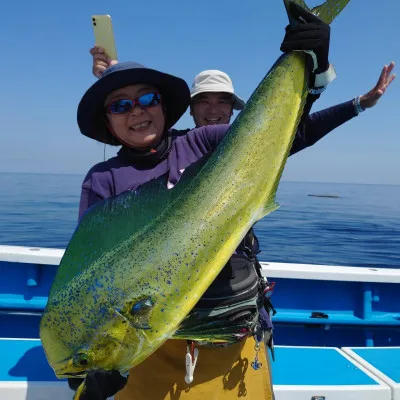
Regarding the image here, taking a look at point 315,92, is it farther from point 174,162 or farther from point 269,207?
point 174,162

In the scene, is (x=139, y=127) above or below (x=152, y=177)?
above

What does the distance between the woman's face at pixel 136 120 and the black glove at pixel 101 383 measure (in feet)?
3.81

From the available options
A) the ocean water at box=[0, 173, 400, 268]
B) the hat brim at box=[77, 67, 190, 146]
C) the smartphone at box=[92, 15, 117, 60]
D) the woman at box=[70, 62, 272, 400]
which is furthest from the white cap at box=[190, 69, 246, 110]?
the ocean water at box=[0, 173, 400, 268]

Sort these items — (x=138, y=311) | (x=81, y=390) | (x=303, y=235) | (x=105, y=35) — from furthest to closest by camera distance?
(x=303, y=235) → (x=105, y=35) → (x=81, y=390) → (x=138, y=311)

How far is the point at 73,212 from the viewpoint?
23.0 metres

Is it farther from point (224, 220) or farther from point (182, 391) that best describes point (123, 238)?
point (182, 391)

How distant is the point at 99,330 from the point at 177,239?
1.62 ft

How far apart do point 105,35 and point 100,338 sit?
2.20m

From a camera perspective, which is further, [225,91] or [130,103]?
[225,91]

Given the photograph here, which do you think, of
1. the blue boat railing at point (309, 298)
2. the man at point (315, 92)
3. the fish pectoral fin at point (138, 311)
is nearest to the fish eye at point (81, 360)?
the fish pectoral fin at point (138, 311)

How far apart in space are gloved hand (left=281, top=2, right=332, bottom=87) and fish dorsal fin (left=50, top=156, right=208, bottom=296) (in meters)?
0.82

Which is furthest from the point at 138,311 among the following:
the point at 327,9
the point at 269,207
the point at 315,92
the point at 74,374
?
the point at 327,9

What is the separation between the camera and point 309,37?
205 centimetres

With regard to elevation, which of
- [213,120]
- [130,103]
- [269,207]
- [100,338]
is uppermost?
[213,120]
